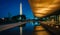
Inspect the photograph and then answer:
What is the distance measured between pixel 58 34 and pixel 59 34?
87 millimetres

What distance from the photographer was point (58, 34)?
930cm

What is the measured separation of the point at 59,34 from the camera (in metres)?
9.23
